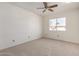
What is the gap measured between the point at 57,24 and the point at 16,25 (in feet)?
10.5

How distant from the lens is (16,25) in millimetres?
4617

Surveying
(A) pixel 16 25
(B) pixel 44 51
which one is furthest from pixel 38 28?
(B) pixel 44 51

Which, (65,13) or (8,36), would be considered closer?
(8,36)

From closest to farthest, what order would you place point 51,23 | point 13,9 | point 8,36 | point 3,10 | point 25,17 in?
1. point 3,10
2. point 8,36
3. point 13,9
4. point 25,17
5. point 51,23

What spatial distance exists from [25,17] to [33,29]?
1.24 meters

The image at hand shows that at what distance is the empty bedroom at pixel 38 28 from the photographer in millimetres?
3749

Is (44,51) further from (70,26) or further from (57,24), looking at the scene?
(57,24)

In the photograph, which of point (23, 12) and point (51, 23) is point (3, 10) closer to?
point (23, 12)

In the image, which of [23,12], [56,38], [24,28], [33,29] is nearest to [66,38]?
[56,38]

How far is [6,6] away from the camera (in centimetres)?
402

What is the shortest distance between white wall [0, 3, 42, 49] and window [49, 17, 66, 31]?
4.15 feet

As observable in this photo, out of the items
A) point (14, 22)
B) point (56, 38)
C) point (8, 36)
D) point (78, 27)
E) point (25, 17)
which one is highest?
point (25, 17)

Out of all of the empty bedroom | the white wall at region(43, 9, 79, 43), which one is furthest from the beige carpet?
the white wall at region(43, 9, 79, 43)

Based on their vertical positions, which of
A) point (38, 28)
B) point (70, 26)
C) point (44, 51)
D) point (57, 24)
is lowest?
point (44, 51)
